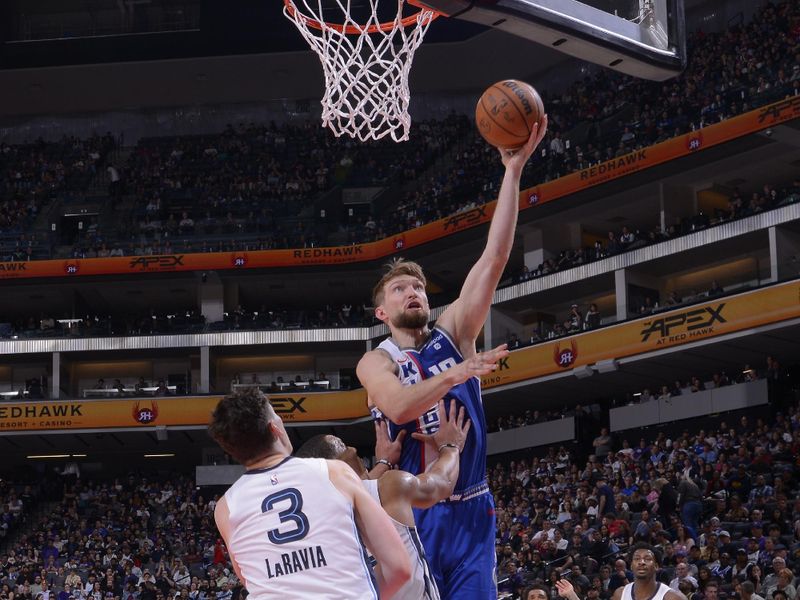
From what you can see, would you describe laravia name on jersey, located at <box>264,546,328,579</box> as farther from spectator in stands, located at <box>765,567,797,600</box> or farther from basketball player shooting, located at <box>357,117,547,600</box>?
spectator in stands, located at <box>765,567,797,600</box>

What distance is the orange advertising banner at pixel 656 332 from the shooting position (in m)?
23.9

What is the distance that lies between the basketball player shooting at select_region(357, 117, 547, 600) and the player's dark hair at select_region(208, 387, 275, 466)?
1116 millimetres

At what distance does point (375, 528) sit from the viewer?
3.80 m

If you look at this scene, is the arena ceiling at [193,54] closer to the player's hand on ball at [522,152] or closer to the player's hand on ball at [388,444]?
the player's hand on ball at [522,152]

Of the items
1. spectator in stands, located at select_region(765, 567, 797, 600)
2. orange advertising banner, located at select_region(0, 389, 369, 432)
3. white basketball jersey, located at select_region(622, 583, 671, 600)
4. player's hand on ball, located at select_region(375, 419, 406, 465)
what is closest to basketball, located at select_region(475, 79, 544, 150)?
player's hand on ball, located at select_region(375, 419, 406, 465)

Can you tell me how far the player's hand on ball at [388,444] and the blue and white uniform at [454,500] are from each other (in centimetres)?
3

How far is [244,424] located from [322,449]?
911 millimetres

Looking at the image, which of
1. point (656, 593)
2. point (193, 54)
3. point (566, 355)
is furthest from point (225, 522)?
point (193, 54)

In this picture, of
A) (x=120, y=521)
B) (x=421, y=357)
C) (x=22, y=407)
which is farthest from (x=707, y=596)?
(x=22, y=407)

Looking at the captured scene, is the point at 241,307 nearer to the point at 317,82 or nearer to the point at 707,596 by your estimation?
the point at 317,82

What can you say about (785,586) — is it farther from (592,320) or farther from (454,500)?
(592,320)

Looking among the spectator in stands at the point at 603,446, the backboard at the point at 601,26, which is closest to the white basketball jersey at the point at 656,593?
the backboard at the point at 601,26

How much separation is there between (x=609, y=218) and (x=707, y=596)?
830 inches

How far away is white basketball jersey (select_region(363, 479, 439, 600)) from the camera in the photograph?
4469mm
